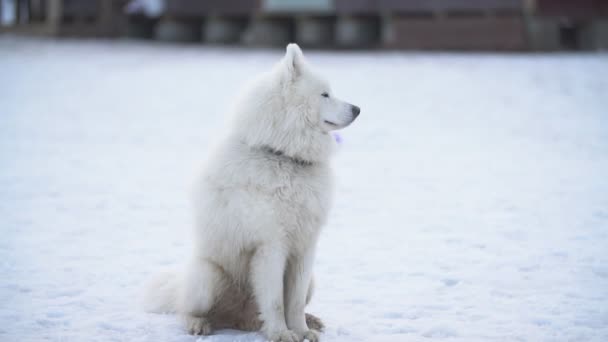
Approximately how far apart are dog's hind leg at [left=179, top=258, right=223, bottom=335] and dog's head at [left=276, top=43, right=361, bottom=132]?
917mm

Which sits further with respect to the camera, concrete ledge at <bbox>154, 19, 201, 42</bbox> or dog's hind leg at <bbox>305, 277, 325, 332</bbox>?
concrete ledge at <bbox>154, 19, 201, 42</bbox>

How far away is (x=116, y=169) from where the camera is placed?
7578 mm

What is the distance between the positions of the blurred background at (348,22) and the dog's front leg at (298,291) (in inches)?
542

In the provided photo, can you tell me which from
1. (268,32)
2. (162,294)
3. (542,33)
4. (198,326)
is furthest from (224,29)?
(198,326)

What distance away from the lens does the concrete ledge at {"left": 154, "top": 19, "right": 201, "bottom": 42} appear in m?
18.5

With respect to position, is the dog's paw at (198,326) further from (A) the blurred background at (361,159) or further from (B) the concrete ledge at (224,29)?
(B) the concrete ledge at (224,29)

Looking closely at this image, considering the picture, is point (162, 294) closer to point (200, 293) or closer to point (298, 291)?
point (200, 293)

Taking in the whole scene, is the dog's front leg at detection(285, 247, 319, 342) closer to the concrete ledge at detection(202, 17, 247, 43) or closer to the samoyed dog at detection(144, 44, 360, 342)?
the samoyed dog at detection(144, 44, 360, 342)

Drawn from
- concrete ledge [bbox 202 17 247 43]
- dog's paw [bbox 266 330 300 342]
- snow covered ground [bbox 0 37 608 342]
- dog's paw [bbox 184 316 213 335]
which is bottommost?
snow covered ground [bbox 0 37 608 342]

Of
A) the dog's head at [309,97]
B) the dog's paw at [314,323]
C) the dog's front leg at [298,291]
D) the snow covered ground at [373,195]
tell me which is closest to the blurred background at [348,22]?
the snow covered ground at [373,195]

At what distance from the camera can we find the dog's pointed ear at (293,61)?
303cm

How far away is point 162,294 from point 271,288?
88 cm

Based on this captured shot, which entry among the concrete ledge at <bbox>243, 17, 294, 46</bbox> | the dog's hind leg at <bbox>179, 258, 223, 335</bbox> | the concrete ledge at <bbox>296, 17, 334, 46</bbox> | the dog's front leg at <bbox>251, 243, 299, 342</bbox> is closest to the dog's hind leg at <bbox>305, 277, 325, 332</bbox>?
the dog's front leg at <bbox>251, 243, 299, 342</bbox>

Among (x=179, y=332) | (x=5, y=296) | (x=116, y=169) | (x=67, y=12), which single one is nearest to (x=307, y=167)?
(x=179, y=332)
